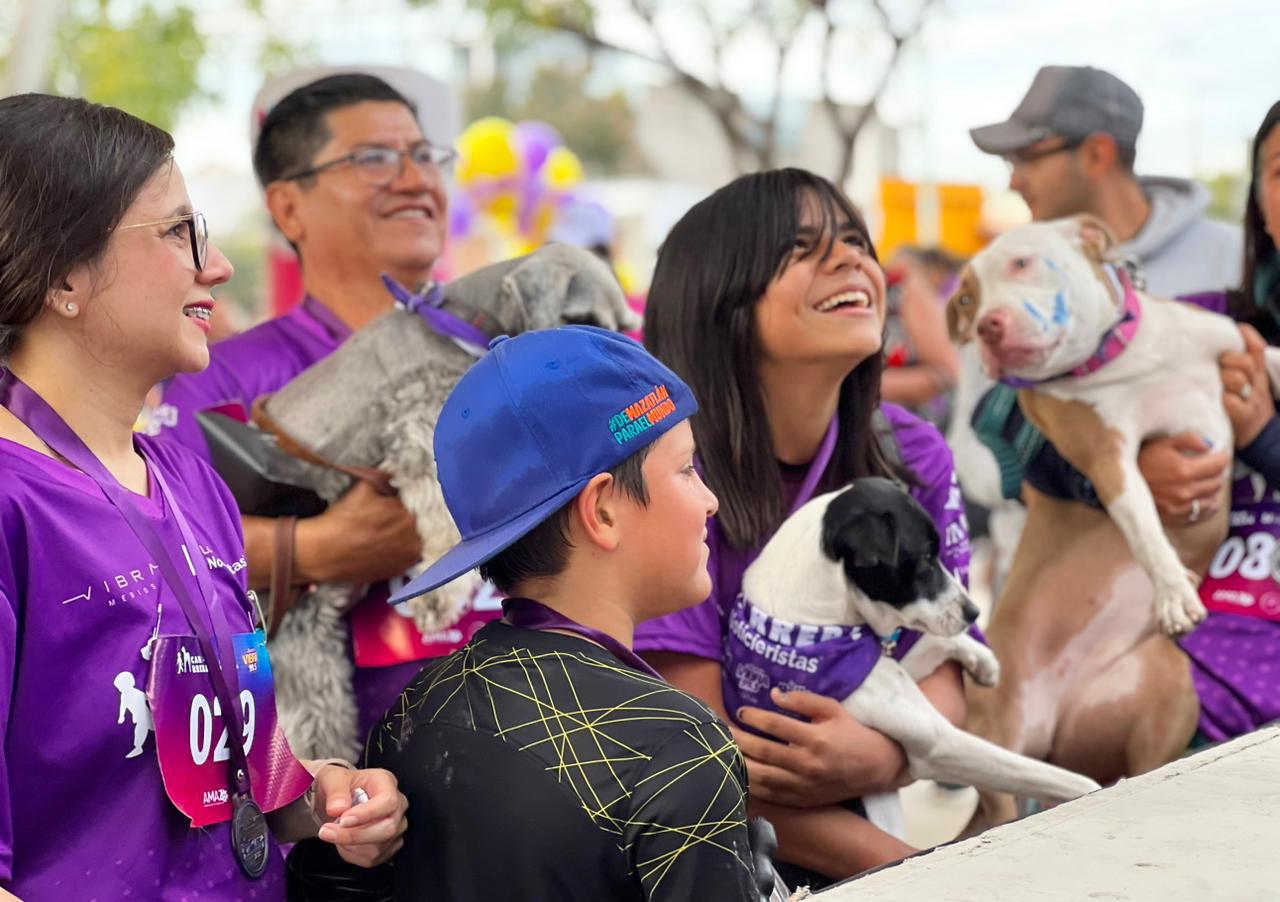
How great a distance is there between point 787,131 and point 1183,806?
8.14 meters

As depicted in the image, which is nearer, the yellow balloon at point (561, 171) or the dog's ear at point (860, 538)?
the dog's ear at point (860, 538)

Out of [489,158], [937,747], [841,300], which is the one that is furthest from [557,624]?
[489,158]

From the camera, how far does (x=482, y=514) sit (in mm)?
1882

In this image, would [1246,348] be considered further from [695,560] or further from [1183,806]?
[695,560]

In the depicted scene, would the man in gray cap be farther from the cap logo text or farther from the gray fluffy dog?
the cap logo text

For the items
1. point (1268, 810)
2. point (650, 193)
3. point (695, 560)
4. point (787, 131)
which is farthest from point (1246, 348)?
point (650, 193)

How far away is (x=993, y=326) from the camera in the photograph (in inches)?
127

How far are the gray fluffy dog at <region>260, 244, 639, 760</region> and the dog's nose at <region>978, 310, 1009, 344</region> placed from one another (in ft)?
2.75

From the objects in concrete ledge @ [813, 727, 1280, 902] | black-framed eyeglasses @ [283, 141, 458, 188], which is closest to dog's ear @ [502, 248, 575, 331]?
black-framed eyeglasses @ [283, 141, 458, 188]

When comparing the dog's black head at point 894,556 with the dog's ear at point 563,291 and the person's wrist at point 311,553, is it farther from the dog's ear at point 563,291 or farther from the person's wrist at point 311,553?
the person's wrist at point 311,553

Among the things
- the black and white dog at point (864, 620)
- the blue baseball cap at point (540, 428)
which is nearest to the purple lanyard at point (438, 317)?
the black and white dog at point (864, 620)

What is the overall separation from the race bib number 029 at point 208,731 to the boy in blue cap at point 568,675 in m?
0.14

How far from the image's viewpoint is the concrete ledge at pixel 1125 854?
169 centimetres

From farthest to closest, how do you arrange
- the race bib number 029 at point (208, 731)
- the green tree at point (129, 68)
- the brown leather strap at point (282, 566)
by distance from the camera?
the green tree at point (129, 68) < the brown leather strap at point (282, 566) < the race bib number 029 at point (208, 731)
